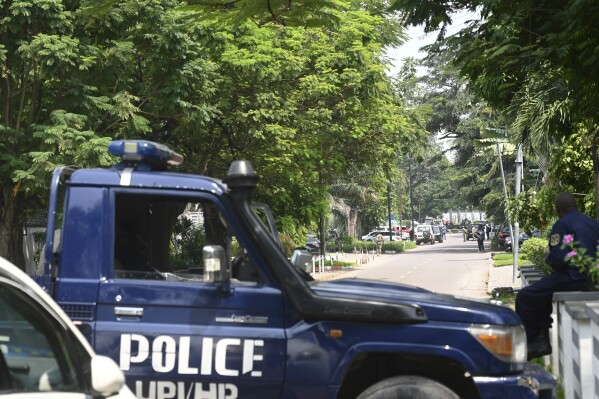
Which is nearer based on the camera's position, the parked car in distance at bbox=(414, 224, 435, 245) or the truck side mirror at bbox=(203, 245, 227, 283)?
the truck side mirror at bbox=(203, 245, 227, 283)

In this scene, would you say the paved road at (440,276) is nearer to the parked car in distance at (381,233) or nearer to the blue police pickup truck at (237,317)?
the blue police pickup truck at (237,317)

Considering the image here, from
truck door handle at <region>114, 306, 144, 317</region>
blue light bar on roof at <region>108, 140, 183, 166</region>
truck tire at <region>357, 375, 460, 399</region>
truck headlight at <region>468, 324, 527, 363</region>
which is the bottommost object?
truck tire at <region>357, 375, 460, 399</region>

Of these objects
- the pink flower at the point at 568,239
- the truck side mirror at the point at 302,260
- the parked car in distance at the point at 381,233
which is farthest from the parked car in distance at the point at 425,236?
the truck side mirror at the point at 302,260

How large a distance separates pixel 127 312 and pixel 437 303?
184cm

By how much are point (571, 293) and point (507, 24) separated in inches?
130

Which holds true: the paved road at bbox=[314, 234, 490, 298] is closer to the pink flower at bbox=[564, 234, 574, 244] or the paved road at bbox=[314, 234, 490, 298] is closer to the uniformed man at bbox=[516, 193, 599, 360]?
the uniformed man at bbox=[516, 193, 599, 360]

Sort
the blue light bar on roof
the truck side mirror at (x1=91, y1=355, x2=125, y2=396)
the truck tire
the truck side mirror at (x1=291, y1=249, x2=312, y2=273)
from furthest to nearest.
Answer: the truck side mirror at (x1=291, y1=249, x2=312, y2=273) < the blue light bar on roof < the truck tire < the truck side mirror at (x1=91, y1=355, x2=125, y2=396)

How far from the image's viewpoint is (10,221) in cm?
2609

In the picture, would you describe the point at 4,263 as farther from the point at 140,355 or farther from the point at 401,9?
the point at 401,9

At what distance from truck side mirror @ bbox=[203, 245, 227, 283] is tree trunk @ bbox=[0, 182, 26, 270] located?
19.7 m

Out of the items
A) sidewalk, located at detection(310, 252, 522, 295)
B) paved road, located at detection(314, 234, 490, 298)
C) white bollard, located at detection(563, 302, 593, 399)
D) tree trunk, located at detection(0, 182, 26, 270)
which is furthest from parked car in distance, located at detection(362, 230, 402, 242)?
white bollard, located at detection(563, 302, 593, 399)

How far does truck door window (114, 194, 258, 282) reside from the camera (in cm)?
653

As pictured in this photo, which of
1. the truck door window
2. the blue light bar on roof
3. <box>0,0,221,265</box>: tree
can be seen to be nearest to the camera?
the truck door window

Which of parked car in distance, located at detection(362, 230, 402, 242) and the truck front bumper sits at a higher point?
parked car in distance, located at detection(362, 230, 402, 242)
